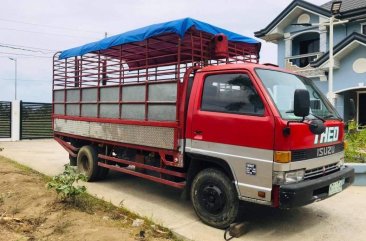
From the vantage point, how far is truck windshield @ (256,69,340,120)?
4.46 meters

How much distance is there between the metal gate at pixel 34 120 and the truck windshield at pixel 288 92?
1415cm

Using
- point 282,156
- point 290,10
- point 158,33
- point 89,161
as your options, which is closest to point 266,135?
point 282,156

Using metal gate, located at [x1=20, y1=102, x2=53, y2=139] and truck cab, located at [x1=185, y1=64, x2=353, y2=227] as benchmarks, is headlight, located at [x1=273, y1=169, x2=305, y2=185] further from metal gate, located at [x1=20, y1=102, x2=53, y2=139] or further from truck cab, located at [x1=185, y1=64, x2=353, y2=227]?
metal gate, located at [x1=20, y1=102, x2=53, y2=139]

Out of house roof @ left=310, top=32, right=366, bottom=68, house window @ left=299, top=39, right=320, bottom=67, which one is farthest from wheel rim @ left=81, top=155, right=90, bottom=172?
house window @ left=299, top=39, right=320, bottom=67

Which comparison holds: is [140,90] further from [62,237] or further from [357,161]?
[357,161]

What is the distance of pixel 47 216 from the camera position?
5.09 metres

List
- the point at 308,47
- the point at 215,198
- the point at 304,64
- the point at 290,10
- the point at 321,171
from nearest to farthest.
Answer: the point at 321,171 < the point at 215,198 < the point at 290,10 < the point at 304,64 < the point at 308,47

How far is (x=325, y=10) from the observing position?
16797 millimetres

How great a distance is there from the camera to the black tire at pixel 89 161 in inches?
293

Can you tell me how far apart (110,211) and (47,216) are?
89cm

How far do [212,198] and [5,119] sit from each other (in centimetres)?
1414

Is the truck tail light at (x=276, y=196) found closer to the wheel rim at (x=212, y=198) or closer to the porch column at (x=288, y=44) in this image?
the wheel rim at (x=212, y=198)

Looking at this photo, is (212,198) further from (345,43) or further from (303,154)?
(345,43)

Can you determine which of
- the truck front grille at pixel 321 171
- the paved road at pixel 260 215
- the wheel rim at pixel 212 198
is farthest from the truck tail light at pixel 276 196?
the wheel rim at pixel 212 198
